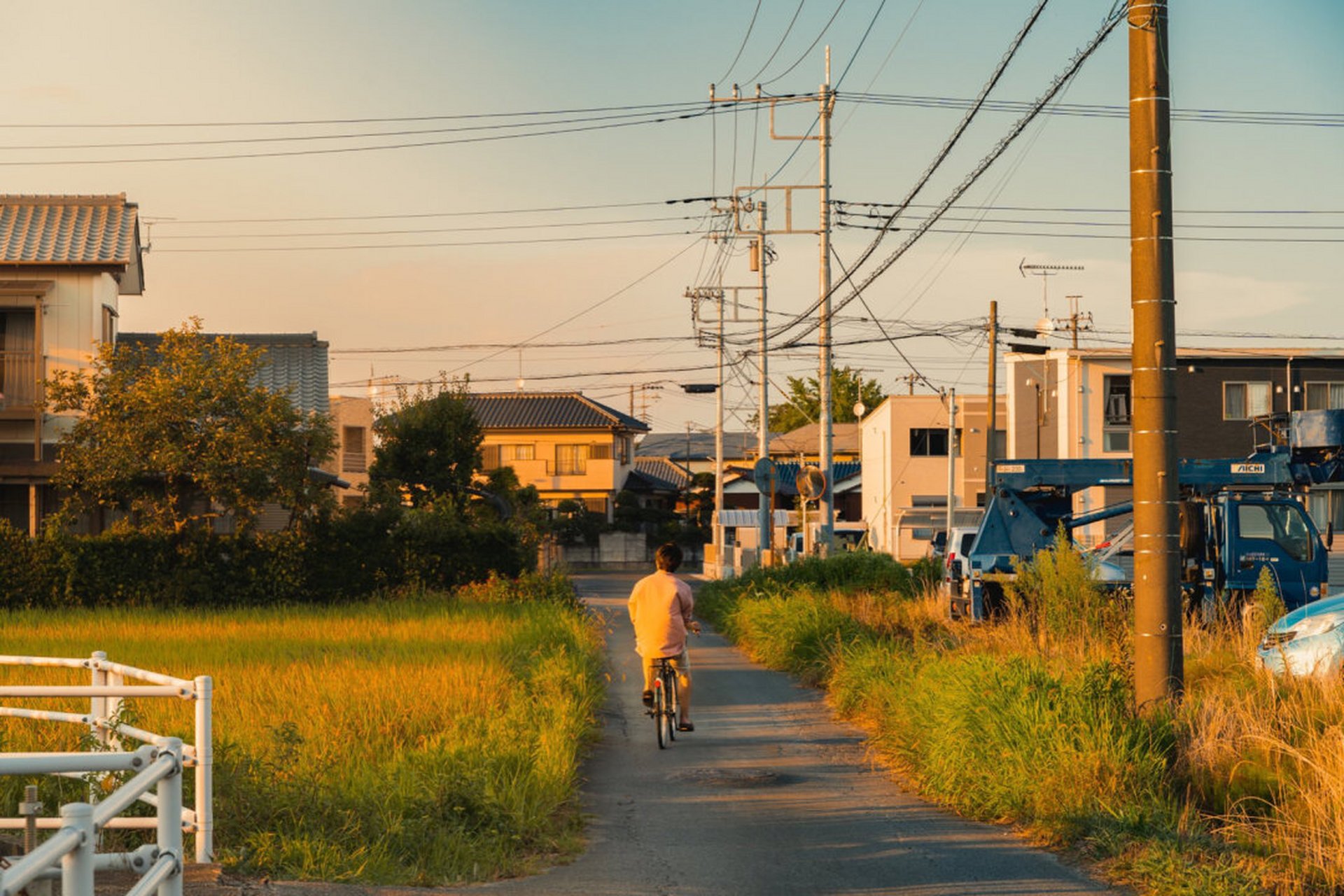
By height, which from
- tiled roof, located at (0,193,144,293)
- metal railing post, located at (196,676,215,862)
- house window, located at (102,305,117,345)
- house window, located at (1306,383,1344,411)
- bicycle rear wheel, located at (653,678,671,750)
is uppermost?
tiled roof, located at (0,193,144,293)

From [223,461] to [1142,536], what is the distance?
1850cm

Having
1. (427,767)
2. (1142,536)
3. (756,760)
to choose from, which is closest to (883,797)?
(756,760)

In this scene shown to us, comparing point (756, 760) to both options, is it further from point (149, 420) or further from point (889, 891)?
point (149, 420)

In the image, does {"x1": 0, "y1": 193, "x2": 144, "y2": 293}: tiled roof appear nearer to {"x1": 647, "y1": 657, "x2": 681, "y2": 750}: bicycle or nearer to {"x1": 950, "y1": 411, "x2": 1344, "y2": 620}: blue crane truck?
{"x1": 950, "y1": 411, "x2": 1344, "y2": 620}: blue crane truck

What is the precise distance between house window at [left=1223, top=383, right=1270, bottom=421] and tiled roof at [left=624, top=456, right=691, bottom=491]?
3254 cm

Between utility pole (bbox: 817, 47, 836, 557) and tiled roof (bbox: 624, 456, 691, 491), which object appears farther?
tiled roof (bbox: 624, 456, 691, 491)

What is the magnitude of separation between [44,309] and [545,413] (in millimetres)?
38654

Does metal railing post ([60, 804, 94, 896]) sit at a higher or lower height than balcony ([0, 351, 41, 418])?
lower

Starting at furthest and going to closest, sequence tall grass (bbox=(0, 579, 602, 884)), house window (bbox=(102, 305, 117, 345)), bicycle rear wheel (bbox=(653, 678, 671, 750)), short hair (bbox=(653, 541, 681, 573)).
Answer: house window (bbox=(102, 305, 117, 345)) < short hair (bbox=(653, 541, 681, 573)) < bicycle rear wheel (bbox=(653, 678, 671, 750)) < tall grass (bbox=(0, 579, 602, 884))

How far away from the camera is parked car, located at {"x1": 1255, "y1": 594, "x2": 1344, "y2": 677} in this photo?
11094mm

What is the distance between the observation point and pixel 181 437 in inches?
973

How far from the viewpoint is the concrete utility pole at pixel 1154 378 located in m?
9.34

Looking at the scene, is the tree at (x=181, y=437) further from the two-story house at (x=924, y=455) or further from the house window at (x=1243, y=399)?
the two-story house at (x=924, y=455)

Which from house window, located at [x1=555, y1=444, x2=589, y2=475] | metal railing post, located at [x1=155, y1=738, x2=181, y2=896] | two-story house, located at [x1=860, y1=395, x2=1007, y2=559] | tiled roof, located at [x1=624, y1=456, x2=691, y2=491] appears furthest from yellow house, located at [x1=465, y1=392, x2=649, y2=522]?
metal railing post, located at [x1=155, y1=738, x2=181, y2=896]
